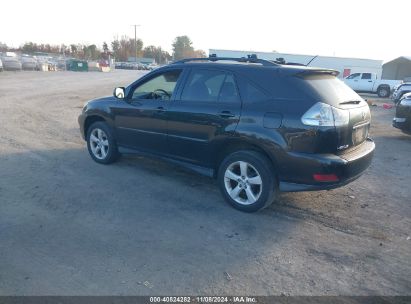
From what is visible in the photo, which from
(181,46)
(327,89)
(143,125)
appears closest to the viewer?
(327,89)

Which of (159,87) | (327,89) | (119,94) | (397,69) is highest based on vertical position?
(397,69)

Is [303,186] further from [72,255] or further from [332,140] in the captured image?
[72,255]

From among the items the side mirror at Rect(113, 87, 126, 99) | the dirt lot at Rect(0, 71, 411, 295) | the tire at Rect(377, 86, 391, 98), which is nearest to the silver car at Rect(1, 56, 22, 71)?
the tire at Rect(377, 86, 391, 98)

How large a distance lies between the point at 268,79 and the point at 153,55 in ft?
377

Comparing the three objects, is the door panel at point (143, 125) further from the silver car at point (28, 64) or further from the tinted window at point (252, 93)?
the silver car at point (28, 64)

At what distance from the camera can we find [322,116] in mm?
3947

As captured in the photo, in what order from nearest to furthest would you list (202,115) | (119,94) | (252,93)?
1. (252,93)
2. (202,115)
3. (119,94)

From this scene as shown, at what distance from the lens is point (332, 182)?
4039 millimetres

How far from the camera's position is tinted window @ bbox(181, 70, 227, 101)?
4.73 metres

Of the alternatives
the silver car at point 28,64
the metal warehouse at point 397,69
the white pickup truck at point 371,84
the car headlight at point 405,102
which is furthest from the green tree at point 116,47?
the car headlight at point 405,102

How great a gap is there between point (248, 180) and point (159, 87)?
7.06 feet

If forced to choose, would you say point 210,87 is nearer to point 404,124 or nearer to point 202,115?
point 202,115

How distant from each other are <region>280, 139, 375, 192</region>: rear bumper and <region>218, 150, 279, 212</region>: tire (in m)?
0.19

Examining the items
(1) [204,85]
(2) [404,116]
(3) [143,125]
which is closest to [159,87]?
(3) [143,125]
